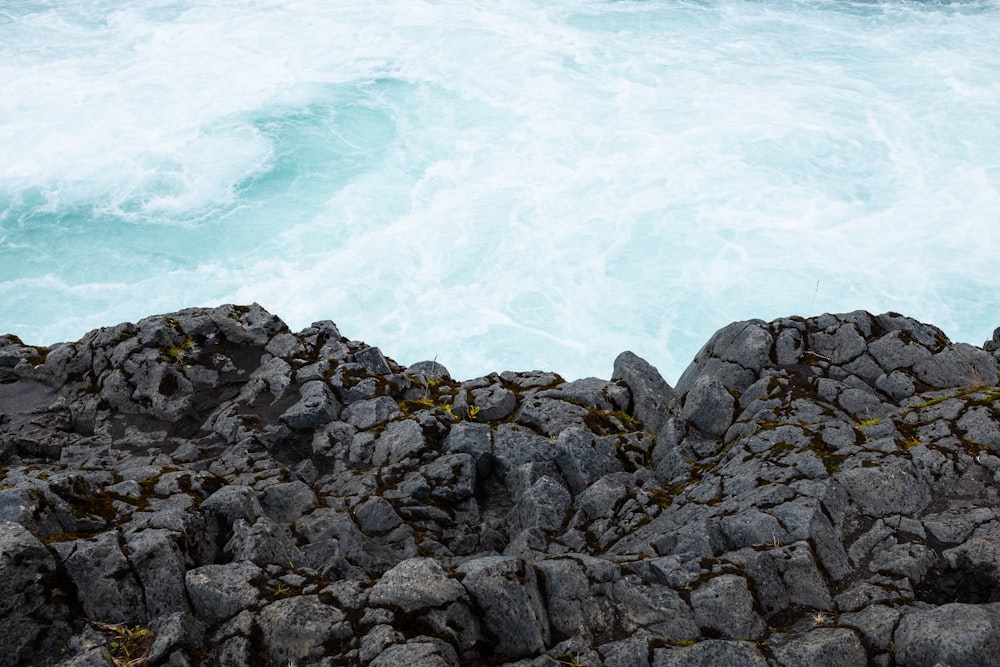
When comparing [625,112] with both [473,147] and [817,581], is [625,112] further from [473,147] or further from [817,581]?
[817,581]

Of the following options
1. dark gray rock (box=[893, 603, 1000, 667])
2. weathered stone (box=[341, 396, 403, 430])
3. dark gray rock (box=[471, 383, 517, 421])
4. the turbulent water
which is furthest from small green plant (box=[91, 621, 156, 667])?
the turbulent water

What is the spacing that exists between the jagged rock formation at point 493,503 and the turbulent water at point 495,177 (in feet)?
74.1

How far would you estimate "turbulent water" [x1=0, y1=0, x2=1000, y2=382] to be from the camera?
40281 millimetres

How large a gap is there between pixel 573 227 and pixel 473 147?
1009cm

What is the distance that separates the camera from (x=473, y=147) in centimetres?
5038

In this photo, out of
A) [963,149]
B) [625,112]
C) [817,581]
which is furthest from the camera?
[625,112]

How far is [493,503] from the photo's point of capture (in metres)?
13.6

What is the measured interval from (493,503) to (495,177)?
3685 centimetres

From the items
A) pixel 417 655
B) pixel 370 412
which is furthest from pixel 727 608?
pixel 370 412

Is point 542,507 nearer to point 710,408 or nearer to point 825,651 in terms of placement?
point 710,408

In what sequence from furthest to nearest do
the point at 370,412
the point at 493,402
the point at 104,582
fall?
the point at 493,402 < the point at 370,412 < the point at 104,582

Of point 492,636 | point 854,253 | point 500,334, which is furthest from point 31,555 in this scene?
point 854,253

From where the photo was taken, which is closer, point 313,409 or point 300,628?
point 300,628

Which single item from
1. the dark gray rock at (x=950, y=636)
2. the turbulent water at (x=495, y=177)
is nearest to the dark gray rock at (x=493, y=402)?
the dark gray rock at (x=950, y=636)
